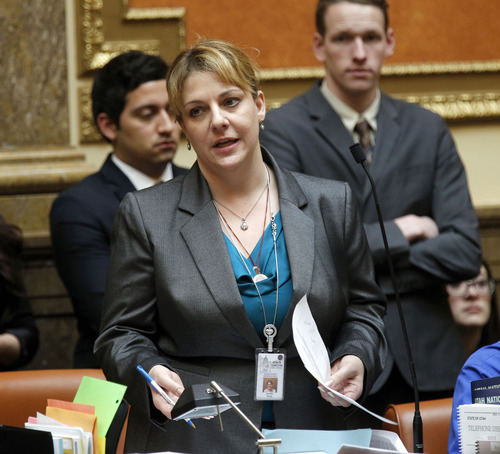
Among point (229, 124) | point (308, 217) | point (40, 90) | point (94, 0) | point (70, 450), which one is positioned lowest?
point (70, 450)

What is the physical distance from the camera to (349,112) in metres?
3.25

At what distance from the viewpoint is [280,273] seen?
222 centimetres

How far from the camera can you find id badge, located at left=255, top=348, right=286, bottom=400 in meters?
2.06

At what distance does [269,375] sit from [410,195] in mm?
1240

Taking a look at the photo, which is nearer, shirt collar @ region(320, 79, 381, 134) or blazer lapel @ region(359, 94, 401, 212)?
blazer lapel @ region(359, 94, 401, 212)

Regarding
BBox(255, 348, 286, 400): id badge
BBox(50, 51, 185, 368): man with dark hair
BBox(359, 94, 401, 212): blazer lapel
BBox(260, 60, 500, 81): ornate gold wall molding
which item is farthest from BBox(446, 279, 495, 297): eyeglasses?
BBox(255, 348, 286, 400): id badge

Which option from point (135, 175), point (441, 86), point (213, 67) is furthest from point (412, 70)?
point (213, 67)

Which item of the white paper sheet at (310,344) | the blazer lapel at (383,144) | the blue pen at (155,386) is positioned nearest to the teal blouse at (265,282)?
the white paper sheet at (310,344)

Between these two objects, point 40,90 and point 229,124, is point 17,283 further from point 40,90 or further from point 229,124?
point 229,124

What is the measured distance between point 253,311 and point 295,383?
0.66 feet

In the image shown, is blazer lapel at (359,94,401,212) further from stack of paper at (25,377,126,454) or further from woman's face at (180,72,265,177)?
stack of paper at (25,377,126,454)

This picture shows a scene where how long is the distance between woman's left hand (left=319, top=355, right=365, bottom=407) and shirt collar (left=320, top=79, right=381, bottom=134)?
129cm

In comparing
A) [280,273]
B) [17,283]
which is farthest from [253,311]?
[17,283]

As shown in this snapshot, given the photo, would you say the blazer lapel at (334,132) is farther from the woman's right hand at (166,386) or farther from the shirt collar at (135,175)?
the woman's right hand at (166,386)
